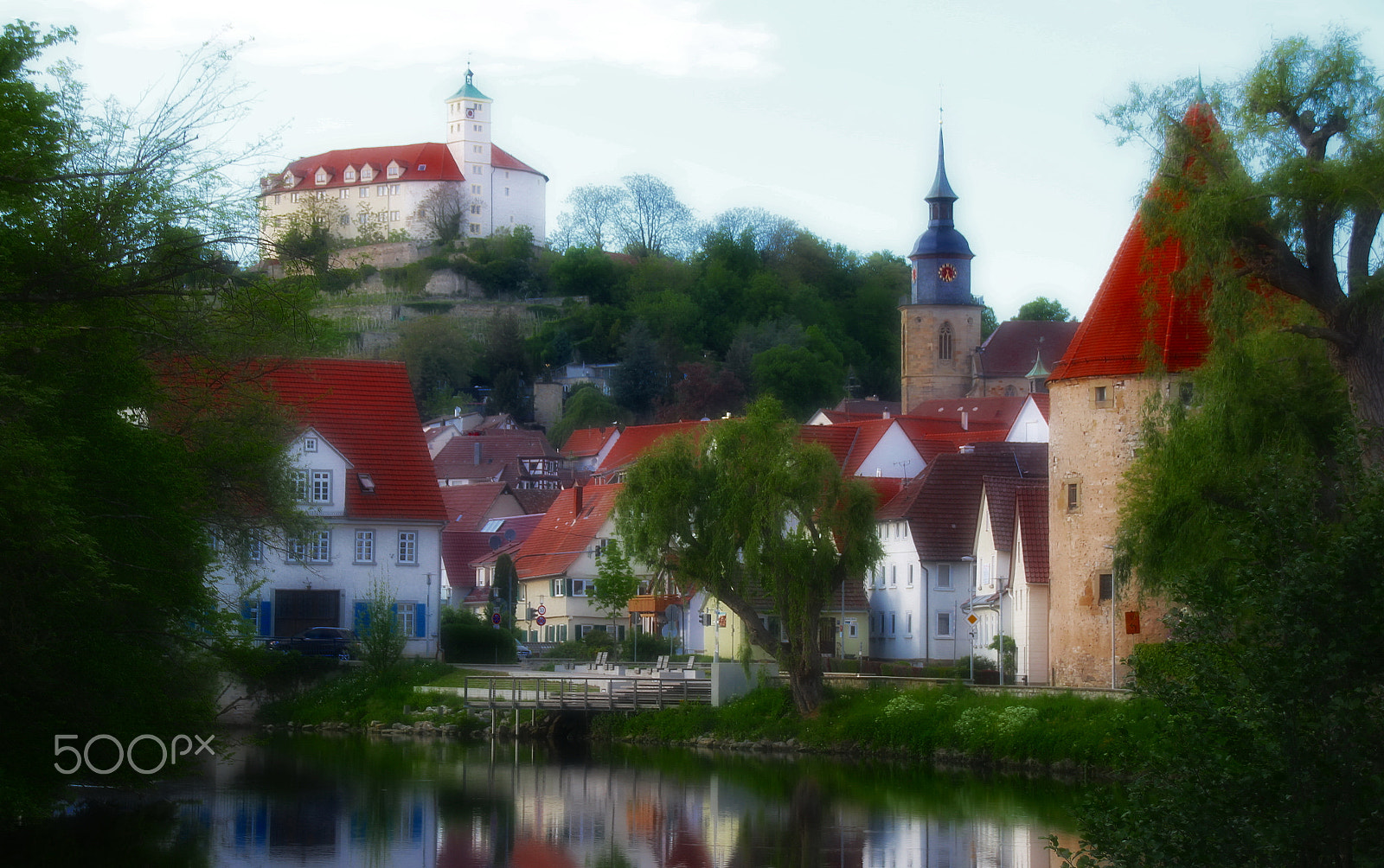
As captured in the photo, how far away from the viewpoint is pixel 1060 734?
1266 inches

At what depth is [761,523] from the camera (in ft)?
120

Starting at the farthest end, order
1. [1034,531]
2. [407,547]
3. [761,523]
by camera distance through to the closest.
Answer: [407,547], [1034,531], [761,523]

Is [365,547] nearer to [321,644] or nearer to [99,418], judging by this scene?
[321,644]

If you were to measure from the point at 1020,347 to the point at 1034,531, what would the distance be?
81019mm

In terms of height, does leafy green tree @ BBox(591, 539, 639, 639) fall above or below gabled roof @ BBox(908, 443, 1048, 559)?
below

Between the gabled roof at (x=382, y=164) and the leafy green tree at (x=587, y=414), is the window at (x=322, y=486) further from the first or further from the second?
the gabled roof at (x=382, y=164)

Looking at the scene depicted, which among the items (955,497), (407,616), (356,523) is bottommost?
(407,616)

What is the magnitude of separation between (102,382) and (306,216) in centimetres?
315

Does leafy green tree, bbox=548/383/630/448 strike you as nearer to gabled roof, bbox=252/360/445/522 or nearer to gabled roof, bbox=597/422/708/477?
gabled roof, bbox=597/422/708/477

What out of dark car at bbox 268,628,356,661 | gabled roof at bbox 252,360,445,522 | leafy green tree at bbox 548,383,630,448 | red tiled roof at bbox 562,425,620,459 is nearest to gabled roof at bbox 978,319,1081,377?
leafy green tree at bbox 548,383,630,448

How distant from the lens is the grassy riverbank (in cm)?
3189

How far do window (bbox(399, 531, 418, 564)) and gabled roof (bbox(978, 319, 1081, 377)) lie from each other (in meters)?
78.6

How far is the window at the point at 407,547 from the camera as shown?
48.7 meters

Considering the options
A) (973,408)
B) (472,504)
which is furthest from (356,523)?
(973,408)
